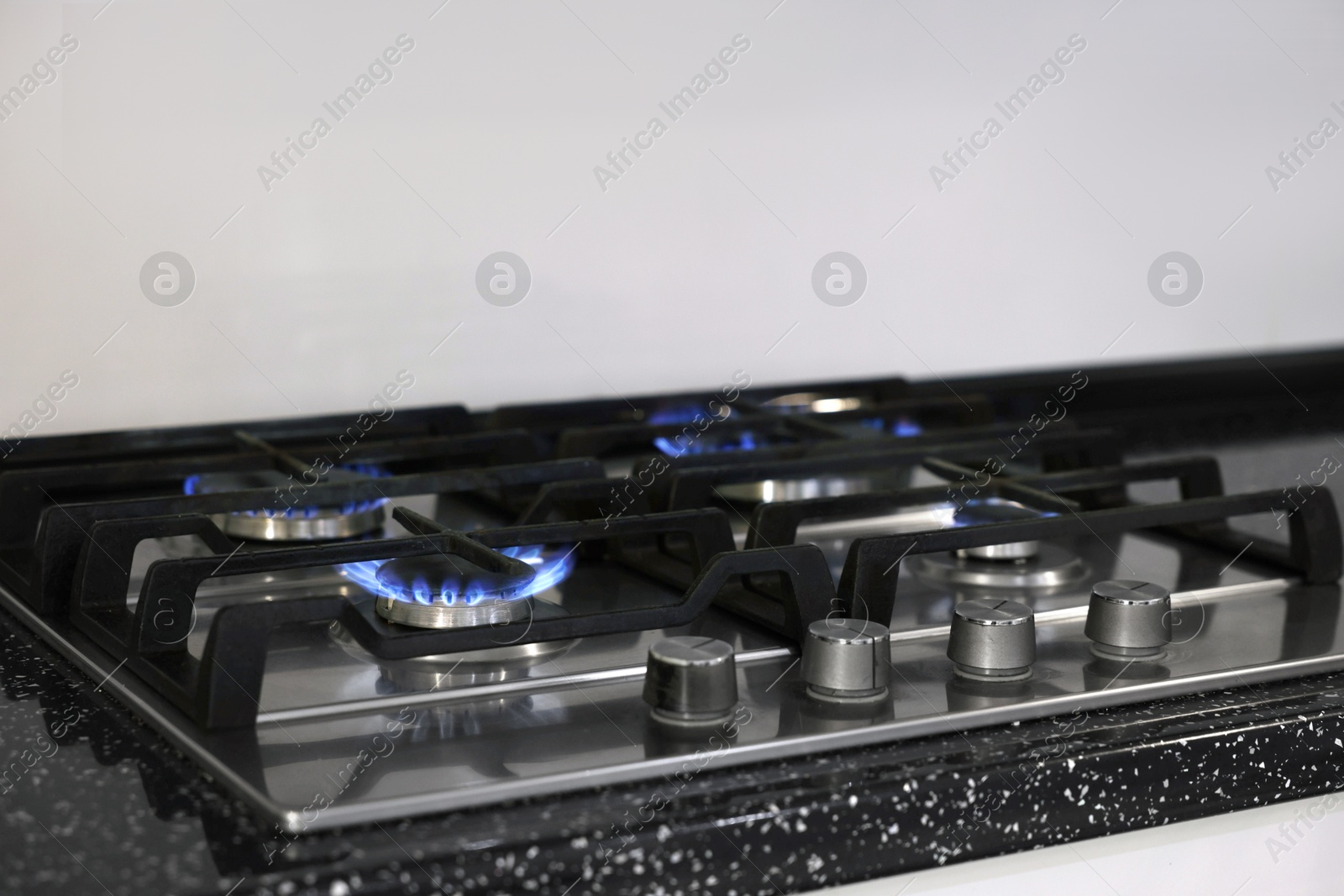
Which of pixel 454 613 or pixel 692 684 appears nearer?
pixel 692 684

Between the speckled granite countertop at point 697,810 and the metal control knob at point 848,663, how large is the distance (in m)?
0.04

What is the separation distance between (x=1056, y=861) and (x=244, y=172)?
0.83 meters

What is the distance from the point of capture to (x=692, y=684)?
0.61 m

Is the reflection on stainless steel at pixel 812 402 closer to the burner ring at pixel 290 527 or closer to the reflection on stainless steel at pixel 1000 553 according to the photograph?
the reflection on stainless steel at pixel 1000 553

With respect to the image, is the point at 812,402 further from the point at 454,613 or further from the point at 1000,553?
the point at 454,613

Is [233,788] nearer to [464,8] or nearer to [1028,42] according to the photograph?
[464,8]

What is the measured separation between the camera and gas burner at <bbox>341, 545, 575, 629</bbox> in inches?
28.4

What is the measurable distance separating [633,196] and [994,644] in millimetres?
680

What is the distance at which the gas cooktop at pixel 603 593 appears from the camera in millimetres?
603

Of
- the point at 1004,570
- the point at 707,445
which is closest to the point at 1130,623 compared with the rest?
the point at 1004,570

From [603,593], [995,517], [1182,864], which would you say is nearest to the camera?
[1182,864]

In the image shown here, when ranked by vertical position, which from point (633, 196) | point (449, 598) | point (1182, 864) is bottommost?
point (1182, 864)

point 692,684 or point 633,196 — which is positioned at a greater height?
point 633,196

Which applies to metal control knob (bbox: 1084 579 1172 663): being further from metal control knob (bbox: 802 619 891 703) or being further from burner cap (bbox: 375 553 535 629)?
burner cap (bbox: 375 553 535 629)
